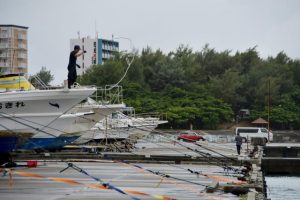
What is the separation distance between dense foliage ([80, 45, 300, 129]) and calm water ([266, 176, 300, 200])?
35.9 metres

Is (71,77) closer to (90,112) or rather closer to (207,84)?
(90,112)

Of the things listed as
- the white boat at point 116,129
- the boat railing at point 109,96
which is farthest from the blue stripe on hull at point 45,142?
the white boat at point 116,129

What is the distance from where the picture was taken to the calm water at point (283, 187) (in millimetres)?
26359

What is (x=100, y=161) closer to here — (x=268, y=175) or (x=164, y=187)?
(x=268, y=175)

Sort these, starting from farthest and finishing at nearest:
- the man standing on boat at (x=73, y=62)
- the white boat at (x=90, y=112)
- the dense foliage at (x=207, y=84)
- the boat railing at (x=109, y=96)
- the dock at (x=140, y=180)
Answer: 1. the dense foliage at (x=207, y=84)
2. the white boat at (x=90, y=112)
3. the boat railing at (x=109, y=96)
4. the man standing on boat at (x=73, y=62)
5. the dock at (x=140, y=180)

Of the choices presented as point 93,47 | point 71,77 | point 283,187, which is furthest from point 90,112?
point 93,47

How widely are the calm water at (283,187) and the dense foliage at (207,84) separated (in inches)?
1415

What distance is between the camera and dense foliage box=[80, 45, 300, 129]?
73312 mm

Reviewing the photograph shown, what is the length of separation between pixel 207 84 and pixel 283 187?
55.9 m

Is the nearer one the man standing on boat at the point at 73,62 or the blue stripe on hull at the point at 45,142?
the man standing on boat at the point at 73,62


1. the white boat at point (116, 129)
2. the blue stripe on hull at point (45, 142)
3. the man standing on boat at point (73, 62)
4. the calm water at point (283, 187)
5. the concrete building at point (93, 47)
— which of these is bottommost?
the calm water at point (283, 187)

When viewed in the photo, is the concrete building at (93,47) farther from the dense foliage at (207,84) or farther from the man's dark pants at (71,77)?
the man's dark pants at (71,77)

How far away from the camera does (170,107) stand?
72.0 meters

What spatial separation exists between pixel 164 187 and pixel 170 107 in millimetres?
51360
